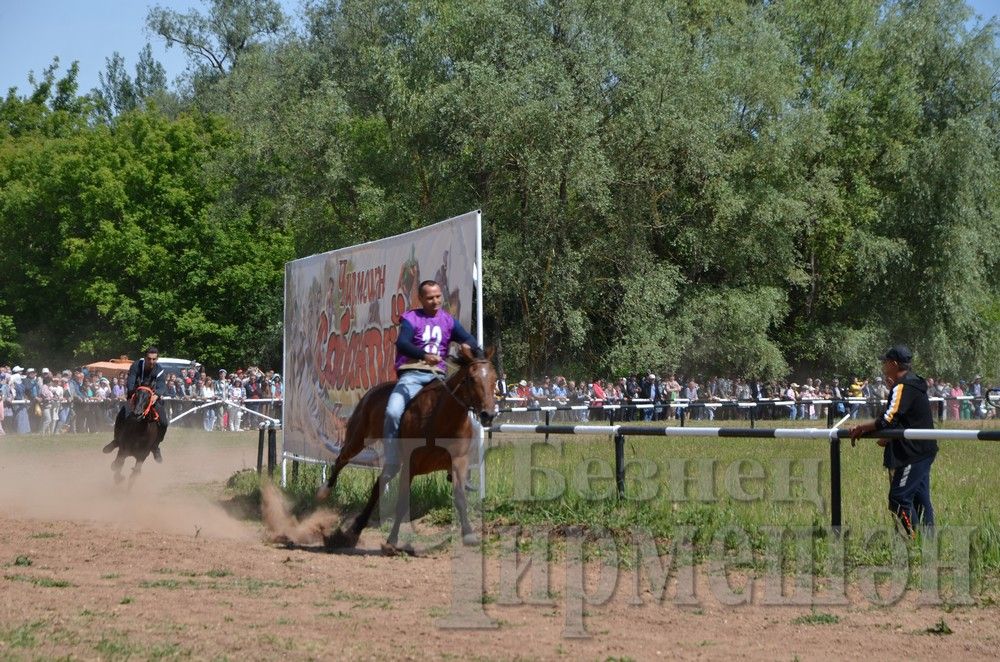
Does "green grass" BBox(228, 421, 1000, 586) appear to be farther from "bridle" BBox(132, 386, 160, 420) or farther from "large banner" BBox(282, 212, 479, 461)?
"bridle" BBox(132, 386, 160, 420)

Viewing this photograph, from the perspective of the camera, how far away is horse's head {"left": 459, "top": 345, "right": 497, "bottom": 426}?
11.3 meters

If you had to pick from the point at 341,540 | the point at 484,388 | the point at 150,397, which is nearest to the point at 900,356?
the point at 484,388

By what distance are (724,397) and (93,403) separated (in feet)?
66.1

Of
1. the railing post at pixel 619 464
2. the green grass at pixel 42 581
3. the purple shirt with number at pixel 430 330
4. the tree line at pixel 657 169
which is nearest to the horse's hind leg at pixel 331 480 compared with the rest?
the purple shirt with number at pixel 430 330

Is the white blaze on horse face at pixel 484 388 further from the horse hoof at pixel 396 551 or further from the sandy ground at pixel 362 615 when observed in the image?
the horse hoof at pixel 396 551

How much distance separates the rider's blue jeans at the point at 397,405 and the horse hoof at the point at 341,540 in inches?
32.0

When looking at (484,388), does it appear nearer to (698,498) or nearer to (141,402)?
(698,498)

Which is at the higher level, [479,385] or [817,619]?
[479,385]

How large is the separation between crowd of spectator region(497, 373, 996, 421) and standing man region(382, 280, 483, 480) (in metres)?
17.7

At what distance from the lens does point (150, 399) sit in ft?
59.0

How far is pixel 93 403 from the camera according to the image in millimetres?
35469

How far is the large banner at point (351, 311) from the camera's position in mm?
13742

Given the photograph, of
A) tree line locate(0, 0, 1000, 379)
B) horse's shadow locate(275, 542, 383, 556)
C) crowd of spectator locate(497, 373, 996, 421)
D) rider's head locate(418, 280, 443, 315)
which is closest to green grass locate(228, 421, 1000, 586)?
horse's shadow locate(275, 542, 383, 556)

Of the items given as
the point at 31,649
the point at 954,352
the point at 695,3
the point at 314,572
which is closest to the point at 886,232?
the point at 954,352
